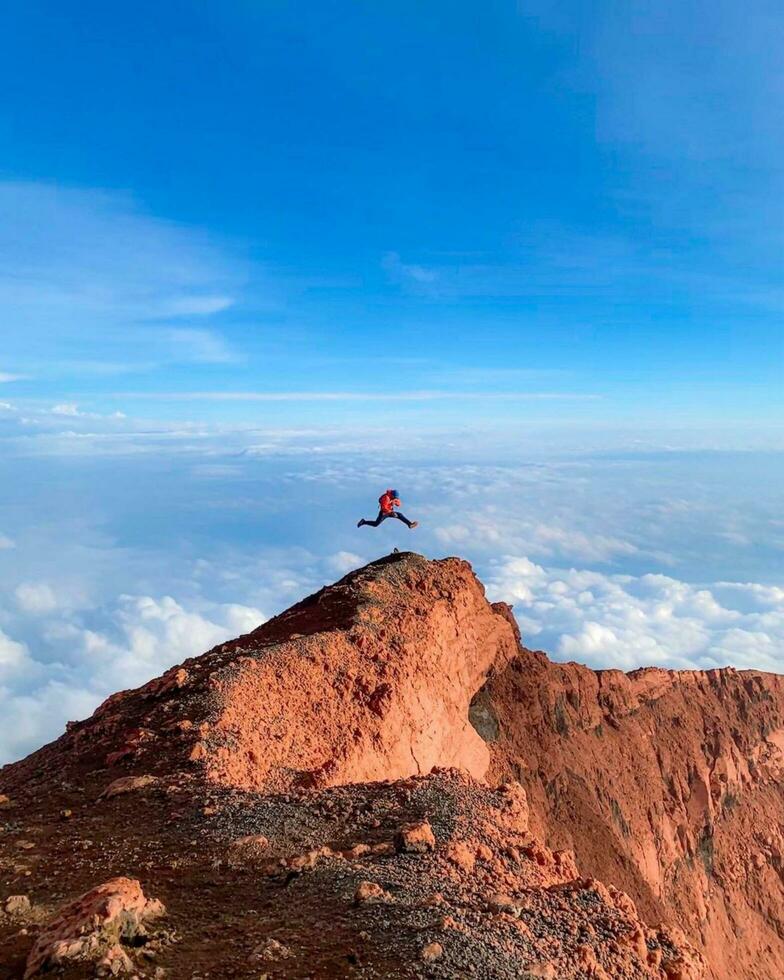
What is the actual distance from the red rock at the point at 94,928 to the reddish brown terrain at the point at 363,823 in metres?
0.03

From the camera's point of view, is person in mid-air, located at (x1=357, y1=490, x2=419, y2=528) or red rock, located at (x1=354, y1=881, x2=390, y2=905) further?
person in mid-air, located at (x1=357, y1=490, x2=419, y2=528)

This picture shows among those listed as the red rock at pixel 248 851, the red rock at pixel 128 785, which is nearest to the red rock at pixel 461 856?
the red rock at pixel 248 851

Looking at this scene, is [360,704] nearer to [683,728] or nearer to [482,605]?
[482,605]

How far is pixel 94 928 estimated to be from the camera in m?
8.09

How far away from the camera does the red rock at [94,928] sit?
7.75 meters

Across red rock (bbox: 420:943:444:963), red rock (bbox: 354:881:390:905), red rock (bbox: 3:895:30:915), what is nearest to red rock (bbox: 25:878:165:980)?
red rock (bbox: 3:895:30:915)

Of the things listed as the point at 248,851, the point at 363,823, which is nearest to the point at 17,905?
the point at 248,851

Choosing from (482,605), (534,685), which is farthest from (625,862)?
(482,605)

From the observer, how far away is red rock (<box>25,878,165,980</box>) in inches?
305

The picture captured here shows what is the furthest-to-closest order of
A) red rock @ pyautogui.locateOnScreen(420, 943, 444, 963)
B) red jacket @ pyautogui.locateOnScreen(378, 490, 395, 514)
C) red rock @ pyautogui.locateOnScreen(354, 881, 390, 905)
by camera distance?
red jacket @ pyautogui.locateOnScreen(378, 490, 395, 514)
red rock @ pyautogui.locateOnScreen(354, 881, 390, 905)
red rock @ pyautogui.locateOnScreen(420, 943, 444, 963)

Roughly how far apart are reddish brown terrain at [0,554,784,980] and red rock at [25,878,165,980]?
0.03m

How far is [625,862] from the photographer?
29547 mm

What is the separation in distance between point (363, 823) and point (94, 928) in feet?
18.1

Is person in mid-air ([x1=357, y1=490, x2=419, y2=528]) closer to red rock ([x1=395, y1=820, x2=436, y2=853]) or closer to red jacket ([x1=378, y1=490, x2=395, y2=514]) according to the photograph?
red jacket ([x1=378, y1=490, x2=395, y2=514])
